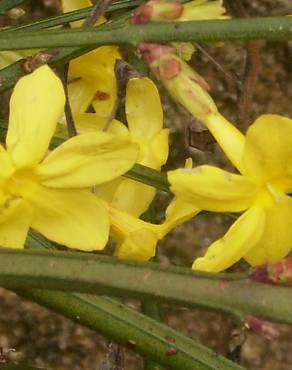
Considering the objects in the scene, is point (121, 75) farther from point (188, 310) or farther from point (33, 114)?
point (188, 310)

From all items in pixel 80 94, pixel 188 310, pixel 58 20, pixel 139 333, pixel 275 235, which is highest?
pixel 58 20

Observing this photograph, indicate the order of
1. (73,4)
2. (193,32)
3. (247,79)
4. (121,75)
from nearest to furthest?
→ (193,32) < (121,75) < (73,4) < (247,79)

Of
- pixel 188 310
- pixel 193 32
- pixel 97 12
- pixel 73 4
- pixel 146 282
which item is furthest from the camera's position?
pixel 188 310

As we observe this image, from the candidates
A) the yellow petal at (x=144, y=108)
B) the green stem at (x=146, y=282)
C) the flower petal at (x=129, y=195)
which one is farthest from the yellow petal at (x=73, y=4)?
the green stem at (x=146, y=282)

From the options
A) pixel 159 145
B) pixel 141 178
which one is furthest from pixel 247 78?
pixel 141 178

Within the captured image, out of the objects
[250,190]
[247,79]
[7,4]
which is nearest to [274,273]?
[250,190]

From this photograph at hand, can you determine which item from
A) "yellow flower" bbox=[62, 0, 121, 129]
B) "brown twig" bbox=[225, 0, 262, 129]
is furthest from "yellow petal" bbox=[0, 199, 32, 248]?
"brown twig" bbox=[225, 0, 262, 129]
